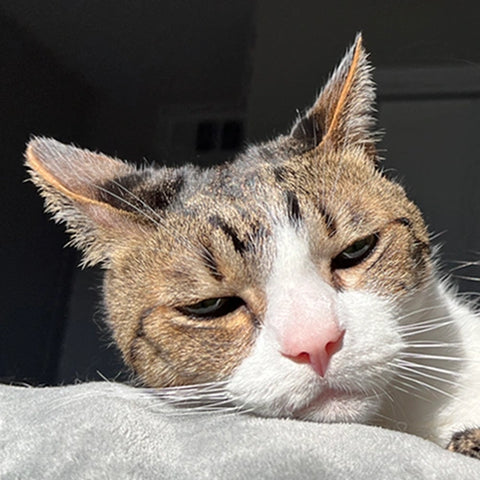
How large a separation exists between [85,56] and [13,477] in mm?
2037

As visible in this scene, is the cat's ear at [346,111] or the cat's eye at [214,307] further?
the cat's ear at [346,111]

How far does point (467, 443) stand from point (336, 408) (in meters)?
0.21

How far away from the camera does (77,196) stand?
54.2 inches

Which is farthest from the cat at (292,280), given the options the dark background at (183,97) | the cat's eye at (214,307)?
the dark background at (183,97)

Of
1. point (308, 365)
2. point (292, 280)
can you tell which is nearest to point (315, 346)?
point (308, 365)

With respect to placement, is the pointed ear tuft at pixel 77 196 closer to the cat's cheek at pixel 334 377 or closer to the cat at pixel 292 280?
the cat at pixel 292 280

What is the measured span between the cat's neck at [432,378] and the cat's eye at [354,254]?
0.12 meters

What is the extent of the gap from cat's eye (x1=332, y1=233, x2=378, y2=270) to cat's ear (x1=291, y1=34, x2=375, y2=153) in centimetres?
27

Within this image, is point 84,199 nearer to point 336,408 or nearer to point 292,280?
point 292,280

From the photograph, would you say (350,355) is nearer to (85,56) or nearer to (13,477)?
(13,477)

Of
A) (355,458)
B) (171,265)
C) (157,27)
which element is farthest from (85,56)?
(355,458)

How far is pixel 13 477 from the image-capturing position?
1.02 m

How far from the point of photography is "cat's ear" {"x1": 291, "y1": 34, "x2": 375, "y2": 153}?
1453 mm

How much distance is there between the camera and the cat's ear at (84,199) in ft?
4.57
